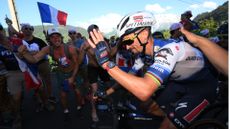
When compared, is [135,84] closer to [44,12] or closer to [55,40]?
[55,40]

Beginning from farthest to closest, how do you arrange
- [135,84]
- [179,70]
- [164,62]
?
[179,70], [164,62], [135,84]

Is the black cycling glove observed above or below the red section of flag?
below

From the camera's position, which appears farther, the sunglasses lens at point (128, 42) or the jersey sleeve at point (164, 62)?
the sunglasses lens at point (128, 42)

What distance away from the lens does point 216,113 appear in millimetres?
3484

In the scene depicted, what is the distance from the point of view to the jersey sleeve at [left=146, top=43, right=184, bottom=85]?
2543 mm

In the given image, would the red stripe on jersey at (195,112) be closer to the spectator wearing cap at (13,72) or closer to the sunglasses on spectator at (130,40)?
the sunglasses on spectator at (130,40)

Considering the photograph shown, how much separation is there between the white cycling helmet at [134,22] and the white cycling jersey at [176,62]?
51 cm

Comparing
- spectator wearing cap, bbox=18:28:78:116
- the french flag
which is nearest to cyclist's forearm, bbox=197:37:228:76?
spectator wearing cap, bbox=18:28:78:116

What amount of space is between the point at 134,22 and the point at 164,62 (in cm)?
79

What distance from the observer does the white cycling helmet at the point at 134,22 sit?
10.7ft

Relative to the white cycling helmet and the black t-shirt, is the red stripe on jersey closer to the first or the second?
the white cycling helmet

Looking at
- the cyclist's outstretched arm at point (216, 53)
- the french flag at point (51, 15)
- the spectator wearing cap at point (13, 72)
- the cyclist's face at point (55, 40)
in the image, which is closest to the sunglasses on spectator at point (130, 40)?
the cyclist's outstretched arm at point (216, 53)

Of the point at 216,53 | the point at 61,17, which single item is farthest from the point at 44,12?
the point at 216,53

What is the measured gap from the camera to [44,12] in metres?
12.6
